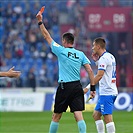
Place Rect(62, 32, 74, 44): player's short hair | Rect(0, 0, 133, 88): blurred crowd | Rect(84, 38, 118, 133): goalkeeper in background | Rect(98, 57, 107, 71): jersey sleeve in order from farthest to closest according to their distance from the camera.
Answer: Rect(0, 0, 133, 88): blurred crowd → Rect(84, 38, 118, 133): goalkeeper in background → Rect(98, 57, 107, 71): jersey sleeve → Rect(62, 32, 74, 44): player's short hair

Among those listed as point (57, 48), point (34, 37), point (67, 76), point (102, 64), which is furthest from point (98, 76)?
point (34, 37)

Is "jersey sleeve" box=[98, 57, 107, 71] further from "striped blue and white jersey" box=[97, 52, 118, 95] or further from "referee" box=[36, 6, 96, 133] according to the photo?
"referee" box=[36, 6, 96, 133]

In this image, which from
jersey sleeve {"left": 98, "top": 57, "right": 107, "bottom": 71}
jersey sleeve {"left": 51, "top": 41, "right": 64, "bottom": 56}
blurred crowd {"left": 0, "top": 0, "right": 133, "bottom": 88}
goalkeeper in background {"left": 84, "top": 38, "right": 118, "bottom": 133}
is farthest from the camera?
blurred crowd {"left": 0, "top": 0, "right": 133, "bottom": 88}

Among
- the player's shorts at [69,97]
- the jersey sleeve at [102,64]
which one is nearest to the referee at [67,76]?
the player's shorts at [69,97]

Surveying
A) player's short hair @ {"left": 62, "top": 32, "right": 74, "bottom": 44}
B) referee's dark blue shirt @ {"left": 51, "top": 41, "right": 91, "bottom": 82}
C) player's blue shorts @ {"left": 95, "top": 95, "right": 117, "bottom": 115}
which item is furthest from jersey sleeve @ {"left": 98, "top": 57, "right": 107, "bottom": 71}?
player's short hair @ {"left": 62, "top": 32, "right": 74, "bottom": 44}

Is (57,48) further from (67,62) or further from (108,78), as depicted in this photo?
(108,78)

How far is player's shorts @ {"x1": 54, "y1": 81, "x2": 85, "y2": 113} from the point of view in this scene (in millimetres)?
12211

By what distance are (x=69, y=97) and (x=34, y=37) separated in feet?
84.7

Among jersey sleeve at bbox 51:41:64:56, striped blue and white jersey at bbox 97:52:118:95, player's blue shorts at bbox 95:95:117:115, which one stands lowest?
player's blue shorts at bbox 95:95:117:115

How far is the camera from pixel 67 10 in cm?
4019

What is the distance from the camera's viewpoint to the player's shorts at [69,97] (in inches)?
481

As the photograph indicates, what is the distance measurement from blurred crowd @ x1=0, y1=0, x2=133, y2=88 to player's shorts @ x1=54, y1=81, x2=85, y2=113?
2079 cm

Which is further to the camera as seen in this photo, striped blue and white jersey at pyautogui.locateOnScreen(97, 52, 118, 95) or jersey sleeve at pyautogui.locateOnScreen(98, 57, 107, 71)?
striped blue and white jersey at pyautogui.locateOnScreen(97, 52, 118, 95)

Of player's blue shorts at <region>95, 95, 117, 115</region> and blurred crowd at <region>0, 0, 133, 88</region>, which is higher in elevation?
blurred crowd at <region>0, 0, 133, 88</region>
